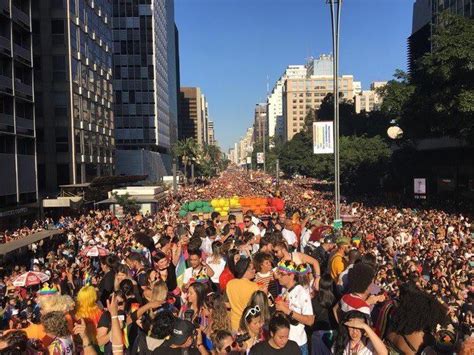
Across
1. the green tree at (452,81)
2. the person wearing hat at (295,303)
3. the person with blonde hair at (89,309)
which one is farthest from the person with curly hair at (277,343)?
the green tree at (452,81)

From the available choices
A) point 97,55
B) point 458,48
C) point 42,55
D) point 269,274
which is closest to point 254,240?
point 269,274

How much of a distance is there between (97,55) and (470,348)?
55817mm

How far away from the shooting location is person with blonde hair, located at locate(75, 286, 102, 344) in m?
5.58

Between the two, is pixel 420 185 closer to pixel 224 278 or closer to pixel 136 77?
pixel 224 278

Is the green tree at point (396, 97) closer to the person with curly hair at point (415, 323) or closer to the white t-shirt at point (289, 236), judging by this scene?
the white t-shirt at point (289, 236)

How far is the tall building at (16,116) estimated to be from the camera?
3206 centimetres

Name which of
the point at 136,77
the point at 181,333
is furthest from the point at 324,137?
the point at 136,77

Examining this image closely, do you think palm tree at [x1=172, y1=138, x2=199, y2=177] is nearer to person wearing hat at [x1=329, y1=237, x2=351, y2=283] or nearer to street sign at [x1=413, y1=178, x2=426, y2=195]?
street sign at [x1=413, y1=178, x2=426, y2=195]

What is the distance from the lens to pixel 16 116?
1340 inches

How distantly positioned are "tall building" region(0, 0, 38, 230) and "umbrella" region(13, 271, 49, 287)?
68.1 ft

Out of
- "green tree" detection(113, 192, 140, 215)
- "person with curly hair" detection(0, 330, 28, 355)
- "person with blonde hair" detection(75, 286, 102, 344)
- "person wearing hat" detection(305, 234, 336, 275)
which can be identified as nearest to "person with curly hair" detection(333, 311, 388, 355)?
"person with blonde hair" detection(75, 286, 102, 344)

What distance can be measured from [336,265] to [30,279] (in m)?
7.58

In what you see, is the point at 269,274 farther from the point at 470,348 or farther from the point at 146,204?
the point at 146,204

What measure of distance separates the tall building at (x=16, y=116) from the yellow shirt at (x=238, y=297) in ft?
93.1
